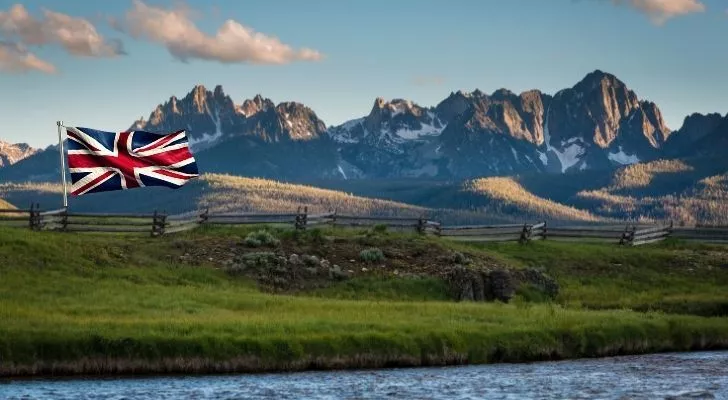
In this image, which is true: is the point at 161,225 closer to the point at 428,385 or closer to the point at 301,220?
the point at 301,220

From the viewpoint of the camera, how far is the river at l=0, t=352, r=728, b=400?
33219 mm

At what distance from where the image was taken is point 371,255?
60625 mm

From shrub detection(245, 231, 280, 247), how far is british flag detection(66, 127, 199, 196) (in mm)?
11722

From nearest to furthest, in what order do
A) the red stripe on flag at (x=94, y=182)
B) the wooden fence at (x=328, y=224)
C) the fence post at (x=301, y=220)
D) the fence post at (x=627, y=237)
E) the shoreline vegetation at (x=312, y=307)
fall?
1. the shoreline vegetation at (x=312, y=307)
2. the red stripe on flag at (x=94, y=182)
3. the wooden fence at (x=328, y=224)
4. the fence post at (x=301, y=220)
5. the fence post at (x=627, y=237)

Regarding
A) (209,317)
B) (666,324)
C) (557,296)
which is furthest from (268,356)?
(557,296)

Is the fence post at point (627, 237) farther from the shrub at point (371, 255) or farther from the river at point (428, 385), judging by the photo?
the river at point (428, 385)

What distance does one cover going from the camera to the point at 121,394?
3269cm

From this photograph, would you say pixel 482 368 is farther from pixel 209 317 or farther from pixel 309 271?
pixel 309 271

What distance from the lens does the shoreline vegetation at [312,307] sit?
37.1m

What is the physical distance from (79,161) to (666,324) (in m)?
25.0

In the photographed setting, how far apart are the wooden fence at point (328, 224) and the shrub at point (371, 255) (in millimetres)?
7156

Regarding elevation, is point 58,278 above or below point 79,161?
below

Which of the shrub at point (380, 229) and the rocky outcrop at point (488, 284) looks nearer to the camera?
the rocky outcrop at point (488, 284)

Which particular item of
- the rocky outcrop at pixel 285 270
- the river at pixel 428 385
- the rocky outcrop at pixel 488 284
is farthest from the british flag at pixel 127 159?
the river at pixel 428 385
